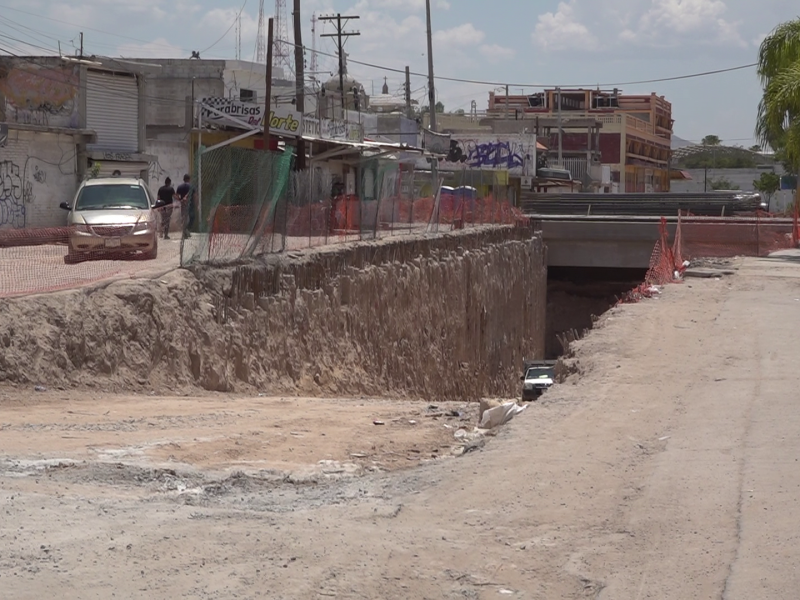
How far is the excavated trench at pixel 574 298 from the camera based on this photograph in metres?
45.2

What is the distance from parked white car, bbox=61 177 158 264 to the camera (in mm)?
18578

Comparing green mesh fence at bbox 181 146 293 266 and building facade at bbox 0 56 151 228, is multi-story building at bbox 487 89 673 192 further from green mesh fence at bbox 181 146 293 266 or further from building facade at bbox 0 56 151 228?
green mesh fence at bbox 181 146 293 266

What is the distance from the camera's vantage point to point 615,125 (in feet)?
285

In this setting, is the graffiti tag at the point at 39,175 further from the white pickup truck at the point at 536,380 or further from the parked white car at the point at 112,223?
the white pickup truck at the point at 536,380

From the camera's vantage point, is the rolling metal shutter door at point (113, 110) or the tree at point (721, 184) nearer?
the rolling metal shutter door at point (113, 110)

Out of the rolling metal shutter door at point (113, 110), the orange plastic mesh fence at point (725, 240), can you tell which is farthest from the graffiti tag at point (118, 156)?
the orange plastic mesh fence at point (725, 240)

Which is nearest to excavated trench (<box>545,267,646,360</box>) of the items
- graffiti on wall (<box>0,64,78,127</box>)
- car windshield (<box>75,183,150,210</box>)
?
graffiti on wall (<box>0,64,78,127</box>)

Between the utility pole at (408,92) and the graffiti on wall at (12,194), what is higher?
the utility pole at (408,92)

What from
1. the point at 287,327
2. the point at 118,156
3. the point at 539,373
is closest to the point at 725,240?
the point at 539,373

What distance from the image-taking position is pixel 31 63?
102ft

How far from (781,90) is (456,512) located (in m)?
27.3

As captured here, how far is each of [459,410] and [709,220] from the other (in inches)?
1122

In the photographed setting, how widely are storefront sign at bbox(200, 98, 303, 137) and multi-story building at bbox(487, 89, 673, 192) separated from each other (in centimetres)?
3950

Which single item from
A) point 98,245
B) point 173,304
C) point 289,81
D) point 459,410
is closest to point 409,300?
point 98,245
